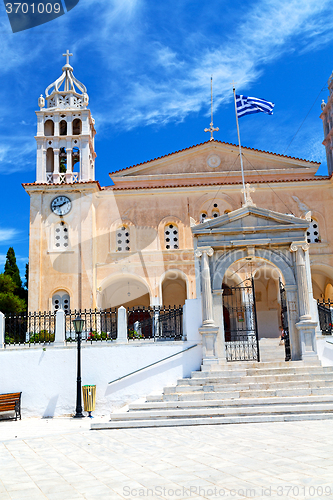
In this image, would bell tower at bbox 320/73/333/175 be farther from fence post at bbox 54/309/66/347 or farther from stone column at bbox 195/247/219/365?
fence post at bbox 54/309/66/347

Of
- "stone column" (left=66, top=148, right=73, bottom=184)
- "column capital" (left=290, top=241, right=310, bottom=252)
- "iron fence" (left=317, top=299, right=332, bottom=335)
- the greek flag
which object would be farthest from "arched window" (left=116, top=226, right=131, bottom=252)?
"column capital" (left=290, top=241, right=310, bottom=252)

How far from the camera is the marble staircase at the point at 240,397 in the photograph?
10.9 meters

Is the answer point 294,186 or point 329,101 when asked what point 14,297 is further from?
point 329,101

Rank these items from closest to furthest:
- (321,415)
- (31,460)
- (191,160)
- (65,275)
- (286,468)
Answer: (286,468) < (31,460) < (321,415) < (65,275) < (191,160)

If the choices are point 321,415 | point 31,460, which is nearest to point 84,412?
point 31,460

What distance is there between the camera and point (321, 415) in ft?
34.8

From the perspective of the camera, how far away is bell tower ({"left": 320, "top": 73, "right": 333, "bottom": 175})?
29.5m

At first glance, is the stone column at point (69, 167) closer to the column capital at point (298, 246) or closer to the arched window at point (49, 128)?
the arched window at point (49, 128)

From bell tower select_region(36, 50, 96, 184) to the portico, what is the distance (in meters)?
14.0

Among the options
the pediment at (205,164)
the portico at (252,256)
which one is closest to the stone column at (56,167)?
the pediment at (205,164)

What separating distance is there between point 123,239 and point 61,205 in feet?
12.8

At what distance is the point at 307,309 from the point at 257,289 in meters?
11.4

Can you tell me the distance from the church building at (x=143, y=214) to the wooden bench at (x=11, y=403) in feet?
35.7

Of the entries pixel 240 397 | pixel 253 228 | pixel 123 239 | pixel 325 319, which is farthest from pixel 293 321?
pixel 123 239
